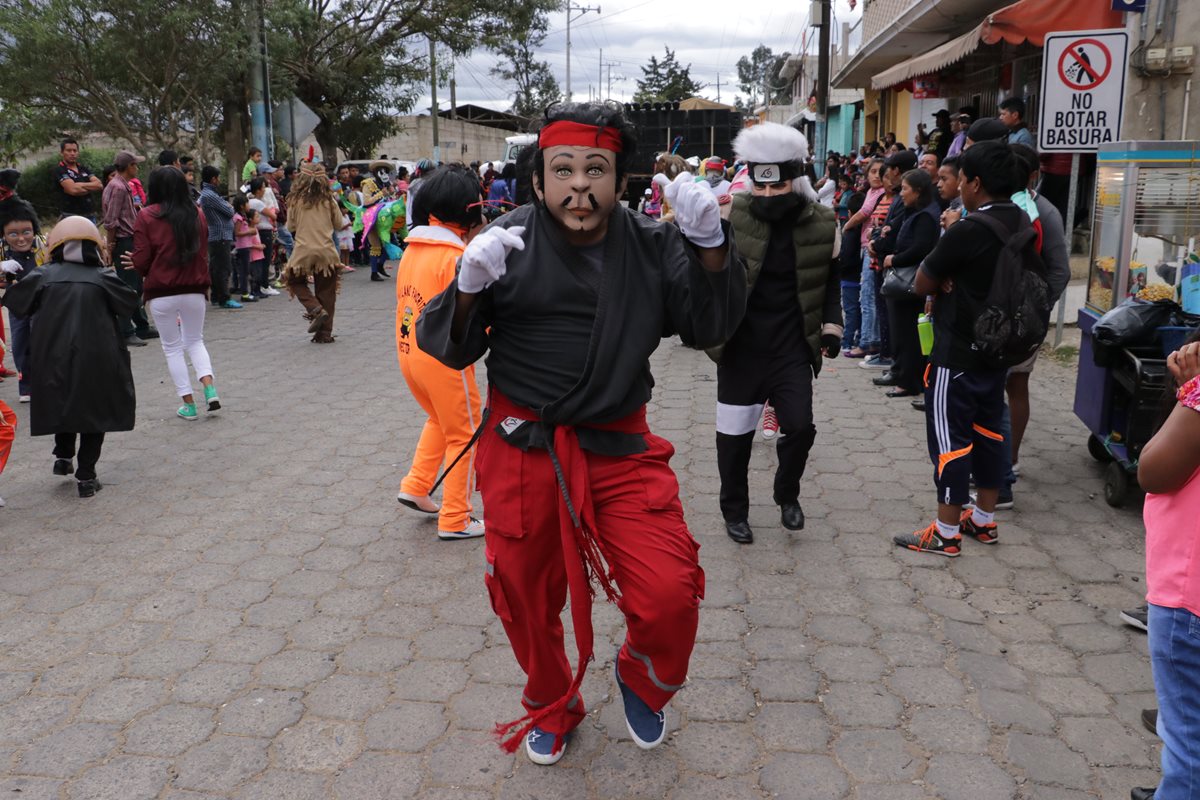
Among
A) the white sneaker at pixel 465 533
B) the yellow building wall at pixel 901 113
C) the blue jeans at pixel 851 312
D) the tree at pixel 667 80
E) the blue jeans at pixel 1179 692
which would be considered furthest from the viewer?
the tree at pixel 667 80

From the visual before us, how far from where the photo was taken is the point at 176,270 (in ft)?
23.7

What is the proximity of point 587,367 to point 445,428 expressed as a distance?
2.19 meters

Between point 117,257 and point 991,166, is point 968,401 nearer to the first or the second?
point 991,166

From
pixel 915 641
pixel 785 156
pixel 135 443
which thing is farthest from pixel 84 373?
pixel 915 641

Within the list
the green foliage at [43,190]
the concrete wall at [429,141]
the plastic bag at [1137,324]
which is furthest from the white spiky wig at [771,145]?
the concrete wall at [429,141]

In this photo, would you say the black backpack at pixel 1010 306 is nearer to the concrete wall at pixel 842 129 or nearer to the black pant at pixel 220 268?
the black pant at pixel 220 268

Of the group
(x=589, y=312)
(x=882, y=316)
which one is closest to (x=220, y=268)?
(x=882, y=316)

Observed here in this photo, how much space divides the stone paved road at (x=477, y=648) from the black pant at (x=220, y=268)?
6.65m

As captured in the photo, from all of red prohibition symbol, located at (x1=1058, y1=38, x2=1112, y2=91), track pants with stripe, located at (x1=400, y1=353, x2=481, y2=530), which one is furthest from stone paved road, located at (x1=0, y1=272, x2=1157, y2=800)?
red prohibition symbol, located at (x1=1058, y1=38, x2=1112, y2=91)

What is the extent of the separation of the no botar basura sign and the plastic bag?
3.12 metres

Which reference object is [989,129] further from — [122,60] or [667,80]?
[667,80]

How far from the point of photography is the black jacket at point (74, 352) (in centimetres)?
562

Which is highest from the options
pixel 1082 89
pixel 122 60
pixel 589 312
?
pixel 122 60

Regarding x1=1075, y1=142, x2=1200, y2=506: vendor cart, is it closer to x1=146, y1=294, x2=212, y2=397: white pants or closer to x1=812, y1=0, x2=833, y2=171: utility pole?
x1=146, y1=294, x2=212, y2=397: white pants
